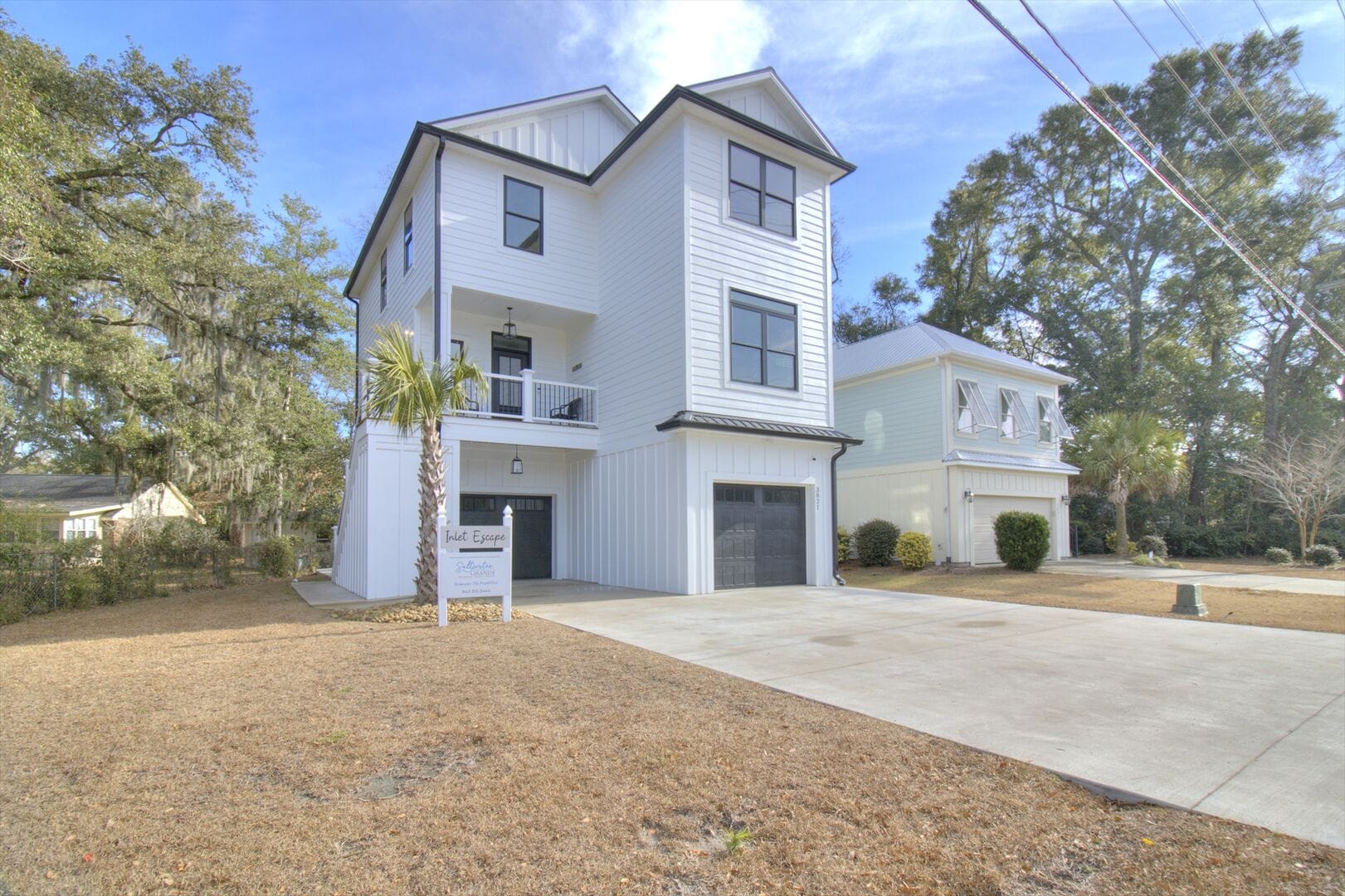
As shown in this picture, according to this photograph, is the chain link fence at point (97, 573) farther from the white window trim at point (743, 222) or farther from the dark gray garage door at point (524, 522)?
the white window trim at point (743, 222)

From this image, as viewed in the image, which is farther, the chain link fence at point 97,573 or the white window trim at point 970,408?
the white window trim at point 970,408

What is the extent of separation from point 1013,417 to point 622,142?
1419 cm

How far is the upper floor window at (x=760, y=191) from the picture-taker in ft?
44.0

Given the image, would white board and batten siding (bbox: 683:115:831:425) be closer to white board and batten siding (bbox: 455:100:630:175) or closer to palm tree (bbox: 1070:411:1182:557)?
white board and batten siding (bbox: 455:100:630:175)

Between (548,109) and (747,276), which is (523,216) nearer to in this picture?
(548,109)

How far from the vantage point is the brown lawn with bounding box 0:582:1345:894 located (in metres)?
2.66

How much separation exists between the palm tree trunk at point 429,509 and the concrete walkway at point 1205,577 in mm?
12616

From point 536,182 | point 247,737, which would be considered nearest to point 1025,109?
point 536,182

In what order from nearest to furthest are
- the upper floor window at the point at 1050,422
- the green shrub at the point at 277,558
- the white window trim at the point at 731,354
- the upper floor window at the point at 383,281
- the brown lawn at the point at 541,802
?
the brown lawn at the point at 541,802, the white window trim at the point at 731,354, the green shrub at the point at 277,558, the upper floor window at the point at 383,281, the upper floor window at the point at 1050,422

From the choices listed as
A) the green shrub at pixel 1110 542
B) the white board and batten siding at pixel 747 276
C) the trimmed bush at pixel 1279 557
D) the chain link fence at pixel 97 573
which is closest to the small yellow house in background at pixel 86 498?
the chain link fence at pixel 97 573

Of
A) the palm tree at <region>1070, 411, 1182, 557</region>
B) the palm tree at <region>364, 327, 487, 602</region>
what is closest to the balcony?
the palm tree at <region>364, 327, 487, 602</region>

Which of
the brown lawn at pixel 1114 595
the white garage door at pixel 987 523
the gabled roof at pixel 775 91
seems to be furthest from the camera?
the white garage door at pixel 987 523

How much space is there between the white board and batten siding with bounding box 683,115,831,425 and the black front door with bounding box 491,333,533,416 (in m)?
4.58

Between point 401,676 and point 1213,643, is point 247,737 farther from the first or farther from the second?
point 1213,643
